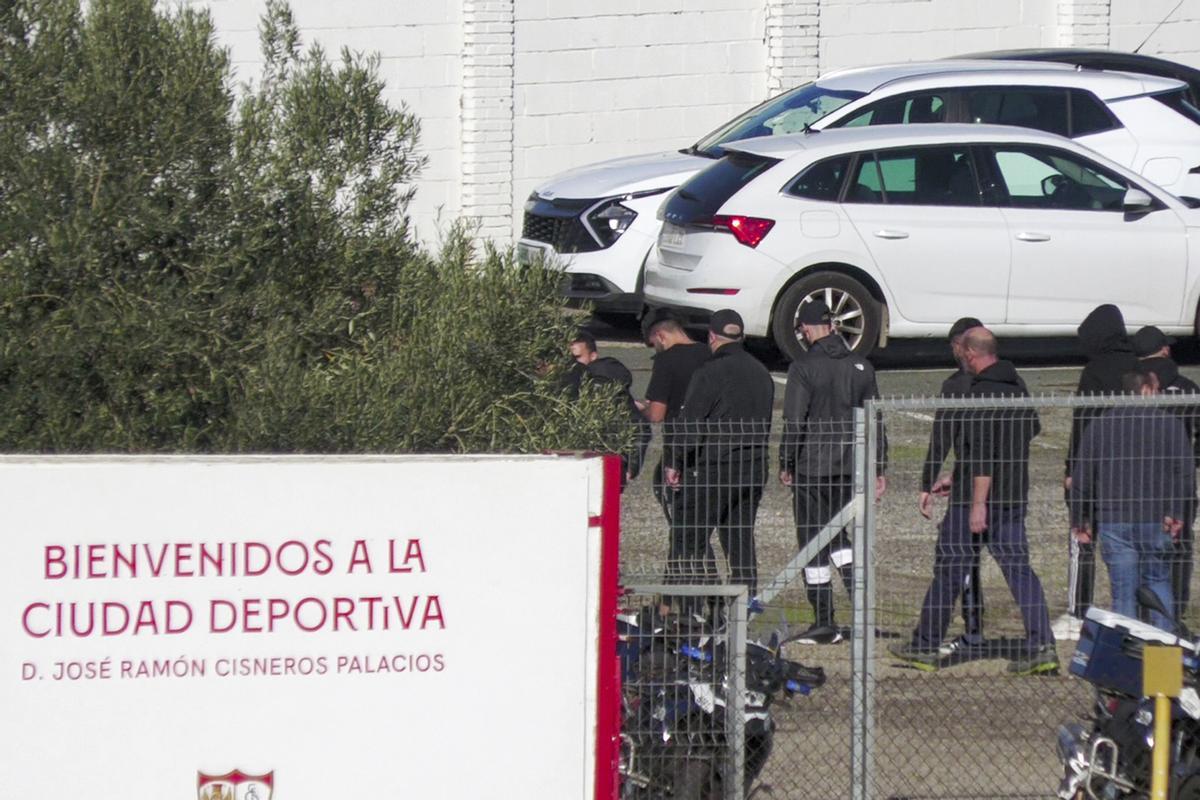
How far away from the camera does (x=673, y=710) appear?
18.7 feet

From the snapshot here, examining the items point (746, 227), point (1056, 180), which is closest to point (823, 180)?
point (746, 227)

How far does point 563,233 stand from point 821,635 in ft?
23.8

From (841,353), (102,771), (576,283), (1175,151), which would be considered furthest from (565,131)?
(102,771)

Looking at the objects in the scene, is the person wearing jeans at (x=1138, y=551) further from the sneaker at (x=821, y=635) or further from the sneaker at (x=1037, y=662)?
the sneaker at (x=821, y=635)

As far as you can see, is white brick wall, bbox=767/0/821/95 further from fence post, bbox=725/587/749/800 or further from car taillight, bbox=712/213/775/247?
fence post, bbox=725/587/749/800

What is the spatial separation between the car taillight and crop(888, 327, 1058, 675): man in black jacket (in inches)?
201

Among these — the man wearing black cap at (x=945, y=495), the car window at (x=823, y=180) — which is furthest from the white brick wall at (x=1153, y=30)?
the man wearing black cap at (x=945, y=495)

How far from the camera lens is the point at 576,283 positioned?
1324cm

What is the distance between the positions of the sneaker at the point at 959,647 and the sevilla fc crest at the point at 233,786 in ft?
10.1

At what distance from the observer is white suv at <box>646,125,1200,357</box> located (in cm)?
1188

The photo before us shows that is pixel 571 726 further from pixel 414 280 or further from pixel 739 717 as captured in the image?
pixel 414 280

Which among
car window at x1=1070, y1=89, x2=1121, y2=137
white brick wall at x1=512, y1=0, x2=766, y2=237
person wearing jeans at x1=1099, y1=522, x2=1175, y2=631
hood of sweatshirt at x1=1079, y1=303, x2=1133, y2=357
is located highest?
white brick wall at x1=512, y1=0, x2=766, y2=237

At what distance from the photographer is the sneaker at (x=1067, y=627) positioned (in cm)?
686

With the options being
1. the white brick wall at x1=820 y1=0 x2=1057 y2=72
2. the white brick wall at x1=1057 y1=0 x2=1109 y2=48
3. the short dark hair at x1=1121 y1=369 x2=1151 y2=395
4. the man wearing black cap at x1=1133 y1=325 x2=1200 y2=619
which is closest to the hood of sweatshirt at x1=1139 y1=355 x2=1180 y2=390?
the man wearing black cap at x1=1133 y1=325 x2=1200 y2=619
